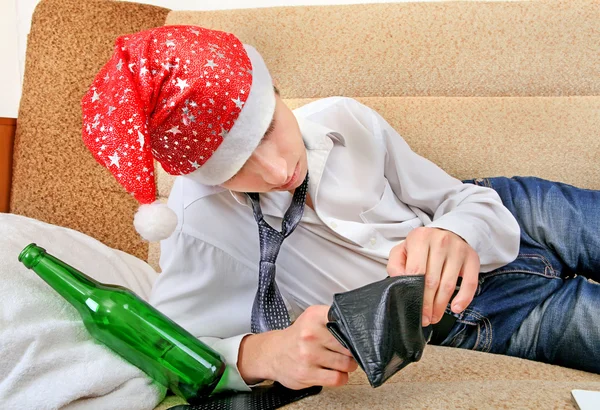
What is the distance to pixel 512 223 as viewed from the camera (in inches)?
38.8

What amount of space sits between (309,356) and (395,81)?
0.88m

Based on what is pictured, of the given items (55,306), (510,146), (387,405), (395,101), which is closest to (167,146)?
(55,306)

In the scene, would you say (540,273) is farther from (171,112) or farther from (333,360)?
(171,112)

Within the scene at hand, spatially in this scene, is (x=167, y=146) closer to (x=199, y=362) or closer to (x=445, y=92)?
(x=199, y=362)

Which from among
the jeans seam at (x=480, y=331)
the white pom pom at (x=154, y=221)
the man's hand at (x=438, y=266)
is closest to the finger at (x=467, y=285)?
the man's hand at (x=438, y=266)

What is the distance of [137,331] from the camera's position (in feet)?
2.49

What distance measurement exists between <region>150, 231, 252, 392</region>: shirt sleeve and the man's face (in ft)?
0.57

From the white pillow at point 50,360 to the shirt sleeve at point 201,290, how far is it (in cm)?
15

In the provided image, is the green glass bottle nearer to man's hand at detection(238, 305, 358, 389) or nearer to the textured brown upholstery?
man's hand at detection(238, 305, 358, 389)

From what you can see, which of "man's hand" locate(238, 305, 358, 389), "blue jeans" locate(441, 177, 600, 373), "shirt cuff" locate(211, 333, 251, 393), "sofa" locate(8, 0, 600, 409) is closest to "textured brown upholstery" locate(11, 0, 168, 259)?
"sofa" locate(8, 0, 600, 409)

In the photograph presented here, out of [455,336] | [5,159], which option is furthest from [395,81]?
[5,159]

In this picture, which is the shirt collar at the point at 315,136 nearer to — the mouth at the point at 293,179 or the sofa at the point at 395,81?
the mouth at the point at 293,179

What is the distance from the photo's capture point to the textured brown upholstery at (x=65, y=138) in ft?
4.42

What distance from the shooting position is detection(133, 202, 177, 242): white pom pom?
73cm
